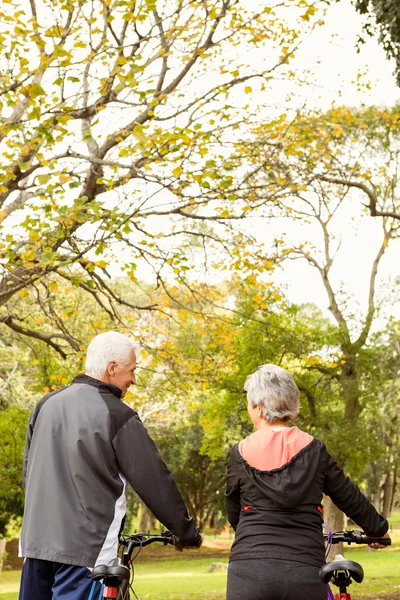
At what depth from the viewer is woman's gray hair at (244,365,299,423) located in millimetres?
3232

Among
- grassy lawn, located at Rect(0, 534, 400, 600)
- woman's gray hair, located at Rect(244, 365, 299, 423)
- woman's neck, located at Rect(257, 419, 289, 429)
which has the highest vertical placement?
woman's gray hair, located at Rect(244, 365, 299, 423)

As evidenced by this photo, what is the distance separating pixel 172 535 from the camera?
3.32m

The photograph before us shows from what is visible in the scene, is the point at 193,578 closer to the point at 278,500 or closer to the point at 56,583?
the point at 56,583

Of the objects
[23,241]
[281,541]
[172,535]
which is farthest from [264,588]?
[23,241]

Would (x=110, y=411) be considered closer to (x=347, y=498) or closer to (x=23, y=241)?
(x=347, y=498)

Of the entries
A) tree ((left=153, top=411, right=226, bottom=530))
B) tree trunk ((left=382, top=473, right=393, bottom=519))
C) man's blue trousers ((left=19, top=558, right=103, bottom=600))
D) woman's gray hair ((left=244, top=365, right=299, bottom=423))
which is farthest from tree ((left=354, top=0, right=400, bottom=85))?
tree trunk ((left=382, top=473, right=393, bottom=519))

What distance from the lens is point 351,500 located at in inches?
129

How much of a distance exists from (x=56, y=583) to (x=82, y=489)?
393mm

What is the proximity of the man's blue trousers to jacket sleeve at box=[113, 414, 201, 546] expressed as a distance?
383mm

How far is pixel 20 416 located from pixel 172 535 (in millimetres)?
18772

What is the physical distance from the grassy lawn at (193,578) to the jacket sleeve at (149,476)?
1233 centimetres

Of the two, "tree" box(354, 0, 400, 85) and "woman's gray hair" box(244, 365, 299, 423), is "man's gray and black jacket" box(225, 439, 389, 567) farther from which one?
"tree" box(354, 0, 400, 85)

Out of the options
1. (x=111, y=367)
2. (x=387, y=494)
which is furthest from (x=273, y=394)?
(x=387, y=494)

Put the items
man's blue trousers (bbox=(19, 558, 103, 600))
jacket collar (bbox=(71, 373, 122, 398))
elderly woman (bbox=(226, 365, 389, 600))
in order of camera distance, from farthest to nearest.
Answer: jacket collar (bbox=(71, 373, 122, 398)) → man's blue trousers (bbox=(19, 558, 103, 600)) → elderly woman (bbox=(226, 365, 389, 600))
